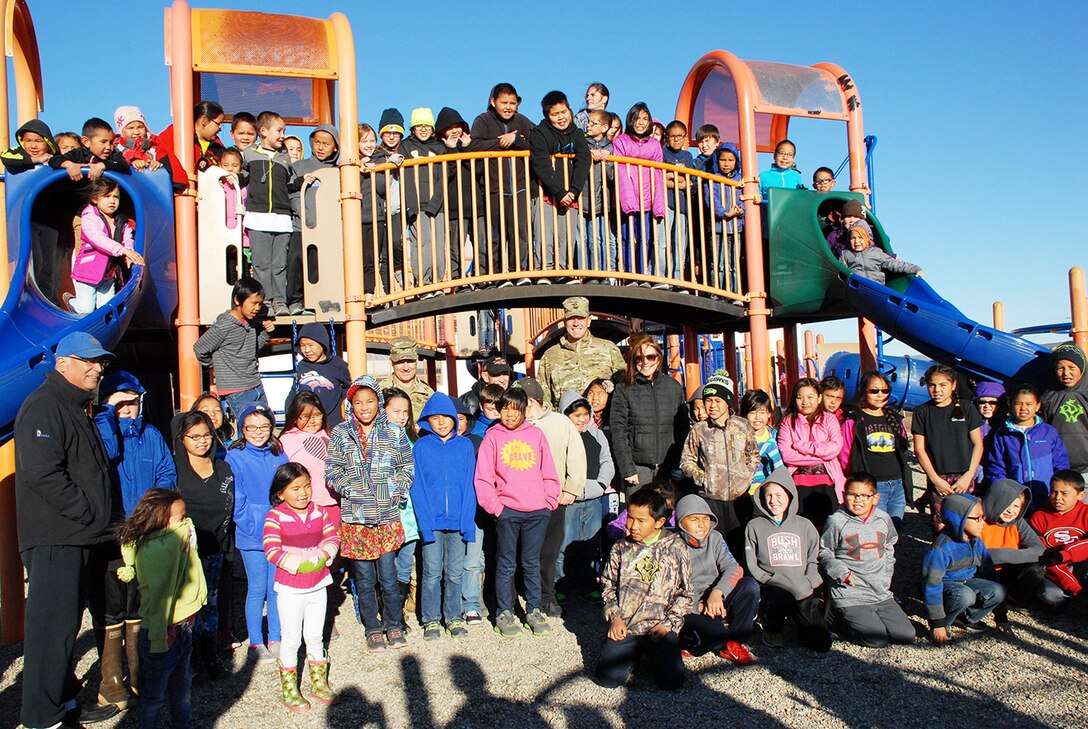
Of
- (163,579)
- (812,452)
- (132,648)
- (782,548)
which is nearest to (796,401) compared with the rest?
(812,452)

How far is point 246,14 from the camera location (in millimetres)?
7250

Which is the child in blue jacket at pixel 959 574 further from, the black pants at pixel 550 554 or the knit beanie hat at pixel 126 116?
the knit beanie hat at pixel 126 116

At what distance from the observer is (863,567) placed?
501cm

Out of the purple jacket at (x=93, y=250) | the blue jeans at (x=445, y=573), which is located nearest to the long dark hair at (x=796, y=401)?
the blue jeans at (x=445, y=573)

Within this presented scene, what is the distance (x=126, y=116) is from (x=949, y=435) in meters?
6.95

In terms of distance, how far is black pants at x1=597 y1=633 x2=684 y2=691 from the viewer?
14.1 ft

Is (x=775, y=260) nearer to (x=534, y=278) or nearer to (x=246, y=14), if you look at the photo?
(x=534, y=278)

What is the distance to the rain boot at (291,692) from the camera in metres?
4.16

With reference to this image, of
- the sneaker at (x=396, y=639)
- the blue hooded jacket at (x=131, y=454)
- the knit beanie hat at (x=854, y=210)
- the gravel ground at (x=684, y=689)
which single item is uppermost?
the knit beanie hat at (x=854, y=210)

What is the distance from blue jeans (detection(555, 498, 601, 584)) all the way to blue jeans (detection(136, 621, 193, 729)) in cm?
270

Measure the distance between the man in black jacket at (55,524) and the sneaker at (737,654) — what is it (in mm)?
3191

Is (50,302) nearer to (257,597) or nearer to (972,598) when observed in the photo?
(257,597)

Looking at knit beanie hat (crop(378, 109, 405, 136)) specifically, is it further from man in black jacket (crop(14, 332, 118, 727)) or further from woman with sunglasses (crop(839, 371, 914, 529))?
woman with sunglasses (crop(839, 371, 914, 529))

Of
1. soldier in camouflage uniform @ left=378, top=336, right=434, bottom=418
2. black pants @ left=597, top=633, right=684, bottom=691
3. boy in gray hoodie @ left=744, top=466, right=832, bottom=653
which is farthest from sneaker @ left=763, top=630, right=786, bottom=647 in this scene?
soldier in camouflage uniform @ left=378, top=336, right=434, bottom=418
